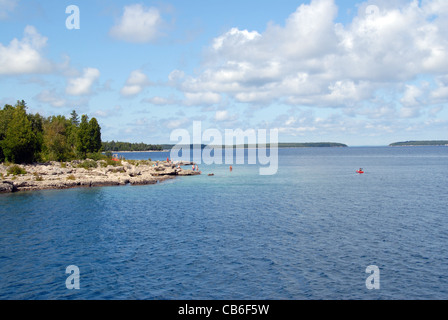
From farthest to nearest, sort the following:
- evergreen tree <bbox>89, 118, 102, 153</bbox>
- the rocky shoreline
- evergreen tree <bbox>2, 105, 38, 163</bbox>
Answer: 1. evergreen tree <bbox>89, 118, 102, 153</bbox>
2. evergreen tree <bbox>2, 105, 38, 163</bbox>
3. the rocky shoreline

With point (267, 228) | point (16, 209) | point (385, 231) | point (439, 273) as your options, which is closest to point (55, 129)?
point (16, 209)

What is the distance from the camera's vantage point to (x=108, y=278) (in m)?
29.5

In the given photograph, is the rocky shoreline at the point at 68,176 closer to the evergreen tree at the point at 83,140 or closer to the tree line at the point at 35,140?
the tree line at the point at 35,140

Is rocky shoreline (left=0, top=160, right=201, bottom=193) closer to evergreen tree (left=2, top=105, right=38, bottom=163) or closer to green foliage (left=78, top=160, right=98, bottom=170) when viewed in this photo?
→ green foliage (left=78, top=160, right=98, bottom=170)

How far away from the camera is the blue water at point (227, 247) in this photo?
27328mm

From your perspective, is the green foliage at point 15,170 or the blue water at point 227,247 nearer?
the blue water at point 227,247

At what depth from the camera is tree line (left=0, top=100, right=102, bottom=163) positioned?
98.1 meters

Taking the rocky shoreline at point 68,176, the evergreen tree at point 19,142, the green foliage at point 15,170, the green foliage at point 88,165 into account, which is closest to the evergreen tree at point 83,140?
the rocky shoreline at point 68,176

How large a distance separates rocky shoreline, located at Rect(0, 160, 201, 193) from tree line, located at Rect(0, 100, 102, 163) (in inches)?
190

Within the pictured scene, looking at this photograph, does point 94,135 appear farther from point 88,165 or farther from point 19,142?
point 19,142

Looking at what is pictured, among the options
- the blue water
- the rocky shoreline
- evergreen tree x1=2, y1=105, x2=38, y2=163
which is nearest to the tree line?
evergreen tree x1=2, y1=105, x2=38, y2=163

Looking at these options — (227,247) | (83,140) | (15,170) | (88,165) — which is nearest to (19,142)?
(15,170)

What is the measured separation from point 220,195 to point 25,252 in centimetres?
4211

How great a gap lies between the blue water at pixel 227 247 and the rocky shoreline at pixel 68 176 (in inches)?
550
